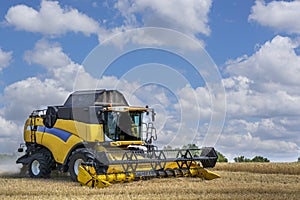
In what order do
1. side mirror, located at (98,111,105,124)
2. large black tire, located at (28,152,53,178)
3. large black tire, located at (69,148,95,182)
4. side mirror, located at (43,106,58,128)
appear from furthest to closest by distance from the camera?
side mirror, located at (43,106,58,128) < large black tire, located at (28,152,53,178) < side mirror, located at (98,111,105,124) < large black tire, located at (69,148,95,182)

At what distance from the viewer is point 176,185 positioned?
42.1 ft

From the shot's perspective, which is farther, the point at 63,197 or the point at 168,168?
the point at 168,168

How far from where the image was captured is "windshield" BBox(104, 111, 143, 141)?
15602 mm

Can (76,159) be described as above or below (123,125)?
below

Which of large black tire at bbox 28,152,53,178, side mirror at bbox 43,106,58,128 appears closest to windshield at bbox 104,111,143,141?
side mirror at bbox 43,106,58,128

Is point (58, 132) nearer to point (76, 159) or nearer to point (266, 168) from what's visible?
point (76, 159)

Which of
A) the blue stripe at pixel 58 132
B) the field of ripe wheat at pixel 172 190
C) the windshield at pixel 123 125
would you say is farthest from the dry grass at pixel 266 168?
the blue stripe at pixel 58 132

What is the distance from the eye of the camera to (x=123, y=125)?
1588 centimetres

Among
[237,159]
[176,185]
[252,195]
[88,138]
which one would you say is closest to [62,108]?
[88,138]

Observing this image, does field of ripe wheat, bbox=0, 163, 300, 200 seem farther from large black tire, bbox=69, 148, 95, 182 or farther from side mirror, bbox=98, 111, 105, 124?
side mirror, bbox=98, 111, 105, 124

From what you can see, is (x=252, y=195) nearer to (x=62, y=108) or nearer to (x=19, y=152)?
(x=62, y=108)

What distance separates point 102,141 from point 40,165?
8.28ft

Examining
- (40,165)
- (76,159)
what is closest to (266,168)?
(76,159)

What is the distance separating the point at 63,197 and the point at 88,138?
15.6 feet
